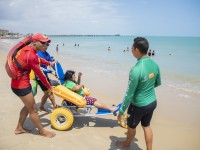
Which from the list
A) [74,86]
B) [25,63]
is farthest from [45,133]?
[25,63]

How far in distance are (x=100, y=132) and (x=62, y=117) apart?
89cm

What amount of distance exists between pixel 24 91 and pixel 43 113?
6.55ft

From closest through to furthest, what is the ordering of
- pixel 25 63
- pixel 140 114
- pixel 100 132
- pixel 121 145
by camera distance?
pixel 140 114, pixel 25 63, pixel 121 145, pixel 100 132

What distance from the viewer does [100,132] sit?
478 centimetres

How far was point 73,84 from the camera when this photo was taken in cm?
493

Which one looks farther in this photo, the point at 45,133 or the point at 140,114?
the point at 45,133

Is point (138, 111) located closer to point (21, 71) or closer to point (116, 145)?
point (116, 145)

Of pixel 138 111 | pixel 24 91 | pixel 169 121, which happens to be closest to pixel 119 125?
pixel 169 121

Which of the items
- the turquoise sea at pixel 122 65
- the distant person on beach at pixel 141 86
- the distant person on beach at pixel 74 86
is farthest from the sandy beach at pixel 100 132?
the turquoise sea at pixel 122 65

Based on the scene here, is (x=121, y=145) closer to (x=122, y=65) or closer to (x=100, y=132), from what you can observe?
(x=100, y=132)

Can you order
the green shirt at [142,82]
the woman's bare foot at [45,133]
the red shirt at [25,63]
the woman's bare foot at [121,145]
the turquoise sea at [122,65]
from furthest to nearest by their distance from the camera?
the turquoise sea at [122,65] < the woman's bare foot at [45,133] < the woman's bare foot at [121,145] < the red shirt at [25,63] < the green shirt at [142,82]

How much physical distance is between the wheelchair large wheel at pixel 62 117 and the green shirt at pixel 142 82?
1655 mm

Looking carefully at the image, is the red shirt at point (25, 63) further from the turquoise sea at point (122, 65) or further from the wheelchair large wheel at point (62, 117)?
the turquoise sea at point (122, 65)

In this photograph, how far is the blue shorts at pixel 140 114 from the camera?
3336mm
